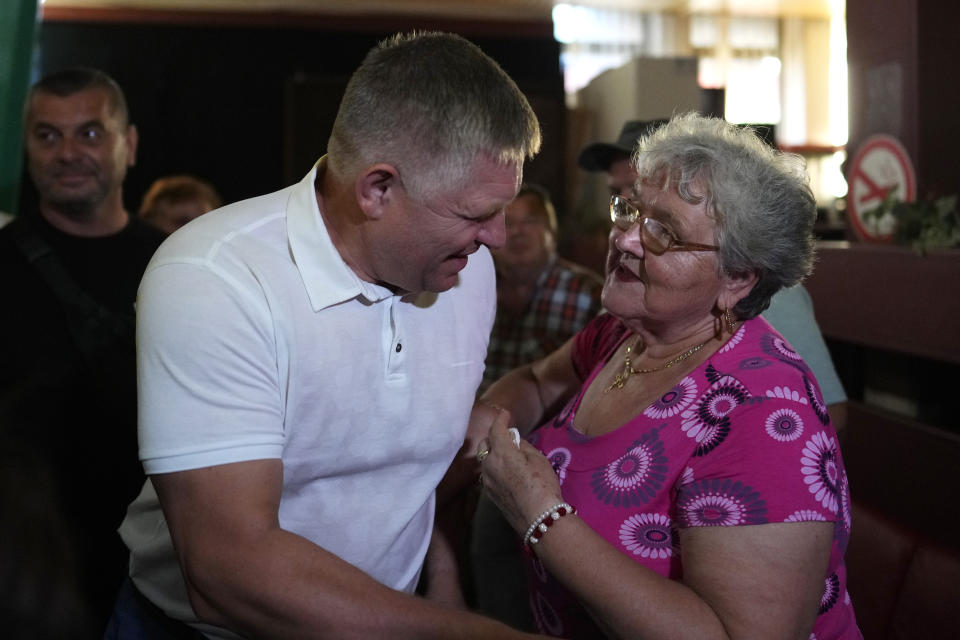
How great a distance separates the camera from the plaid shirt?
3.93m

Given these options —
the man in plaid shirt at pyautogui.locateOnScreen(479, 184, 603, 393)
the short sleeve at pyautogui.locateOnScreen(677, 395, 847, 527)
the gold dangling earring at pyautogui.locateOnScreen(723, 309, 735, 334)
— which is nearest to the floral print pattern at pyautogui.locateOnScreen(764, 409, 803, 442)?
the short sleeve at pyautogui.locateOnScreen(677, 395, 847, 527)

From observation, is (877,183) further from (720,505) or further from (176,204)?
(720,505)

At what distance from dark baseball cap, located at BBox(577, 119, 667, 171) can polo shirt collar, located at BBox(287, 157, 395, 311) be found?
61.6 inches

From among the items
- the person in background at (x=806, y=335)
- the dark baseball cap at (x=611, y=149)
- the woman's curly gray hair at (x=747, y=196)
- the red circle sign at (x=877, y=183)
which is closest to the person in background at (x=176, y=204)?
the dark baseball cap at (x=611, y=149)

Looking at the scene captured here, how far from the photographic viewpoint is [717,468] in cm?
128

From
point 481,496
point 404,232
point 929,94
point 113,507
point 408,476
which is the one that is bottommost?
point 481,496

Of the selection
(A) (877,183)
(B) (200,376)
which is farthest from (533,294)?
(B) (200,376)

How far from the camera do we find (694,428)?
1.35m

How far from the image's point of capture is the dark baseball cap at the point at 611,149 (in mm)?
2770

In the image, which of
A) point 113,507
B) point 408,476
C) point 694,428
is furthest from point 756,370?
point 113,507

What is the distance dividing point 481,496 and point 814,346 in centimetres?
109

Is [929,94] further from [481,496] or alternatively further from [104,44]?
[104,44]

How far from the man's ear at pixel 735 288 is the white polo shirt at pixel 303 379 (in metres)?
0.39

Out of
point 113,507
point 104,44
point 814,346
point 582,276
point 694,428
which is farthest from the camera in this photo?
point 104,44
